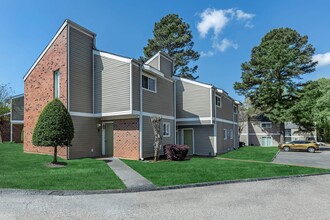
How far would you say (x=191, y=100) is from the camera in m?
21.0

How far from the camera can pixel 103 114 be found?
1568 cm

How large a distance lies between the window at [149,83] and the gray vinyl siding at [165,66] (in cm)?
318

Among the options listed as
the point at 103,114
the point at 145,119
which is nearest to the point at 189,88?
the point at 145,119

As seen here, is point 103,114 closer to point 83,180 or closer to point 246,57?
point 83,180

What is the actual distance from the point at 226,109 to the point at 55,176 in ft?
62.8

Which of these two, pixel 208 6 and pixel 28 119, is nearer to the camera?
pixel 28 119

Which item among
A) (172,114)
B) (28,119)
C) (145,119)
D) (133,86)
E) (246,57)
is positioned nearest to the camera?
(133,86)

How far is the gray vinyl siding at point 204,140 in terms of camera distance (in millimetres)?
20875

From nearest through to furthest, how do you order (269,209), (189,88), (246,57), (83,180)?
1. (269,209)
2. (83,180)
3. (189,88)
4. (246,57)

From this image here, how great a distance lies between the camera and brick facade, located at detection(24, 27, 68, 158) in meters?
14.8

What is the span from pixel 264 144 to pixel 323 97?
13133mm

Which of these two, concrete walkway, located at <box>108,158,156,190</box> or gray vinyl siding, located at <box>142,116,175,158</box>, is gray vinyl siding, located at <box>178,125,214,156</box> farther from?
concrete walkway, located at <box>108,158,156,190</box>

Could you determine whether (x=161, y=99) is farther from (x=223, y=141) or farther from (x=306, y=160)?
(x=306, y=160)

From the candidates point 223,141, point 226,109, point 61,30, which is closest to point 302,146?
point 226,109
